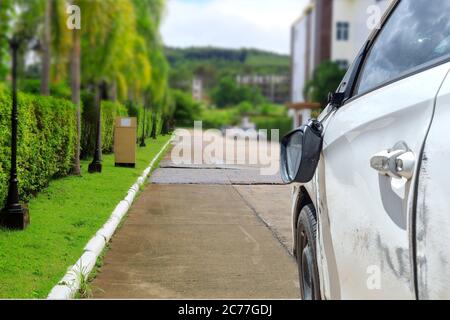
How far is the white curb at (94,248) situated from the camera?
127 inches

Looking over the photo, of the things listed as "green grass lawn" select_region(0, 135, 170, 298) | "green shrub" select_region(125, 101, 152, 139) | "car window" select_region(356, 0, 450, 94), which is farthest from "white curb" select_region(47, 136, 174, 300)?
"car window" select_region(356, 0, 450, 94)

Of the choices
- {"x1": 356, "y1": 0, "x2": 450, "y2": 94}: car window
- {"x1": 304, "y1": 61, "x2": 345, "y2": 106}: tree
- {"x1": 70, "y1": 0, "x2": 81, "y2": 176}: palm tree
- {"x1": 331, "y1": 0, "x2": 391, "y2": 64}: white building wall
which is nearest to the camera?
{"x1": 356, "y1": 0, "x2": 450, "y2": 94}: car window

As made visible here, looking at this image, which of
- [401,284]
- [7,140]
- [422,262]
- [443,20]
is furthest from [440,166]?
[7,140]

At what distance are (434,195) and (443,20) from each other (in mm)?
655

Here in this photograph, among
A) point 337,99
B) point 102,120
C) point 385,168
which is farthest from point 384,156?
point 102,120

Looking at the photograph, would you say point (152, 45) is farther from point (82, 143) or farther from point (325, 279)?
point (325, 279)

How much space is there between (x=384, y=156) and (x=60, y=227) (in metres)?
3.27

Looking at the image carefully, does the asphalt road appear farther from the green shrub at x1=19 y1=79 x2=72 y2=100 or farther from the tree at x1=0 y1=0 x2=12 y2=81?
the tree at x1=0 y1=0 x2=12 y2=81

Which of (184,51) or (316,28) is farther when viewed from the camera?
(316,28)

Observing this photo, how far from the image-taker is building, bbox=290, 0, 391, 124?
129 inches

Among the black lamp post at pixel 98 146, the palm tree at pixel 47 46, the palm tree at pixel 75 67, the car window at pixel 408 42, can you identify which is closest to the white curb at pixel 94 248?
the black lamp post at pixel 98 146

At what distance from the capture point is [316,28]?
4109mm

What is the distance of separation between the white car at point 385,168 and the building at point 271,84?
4.14 ft
